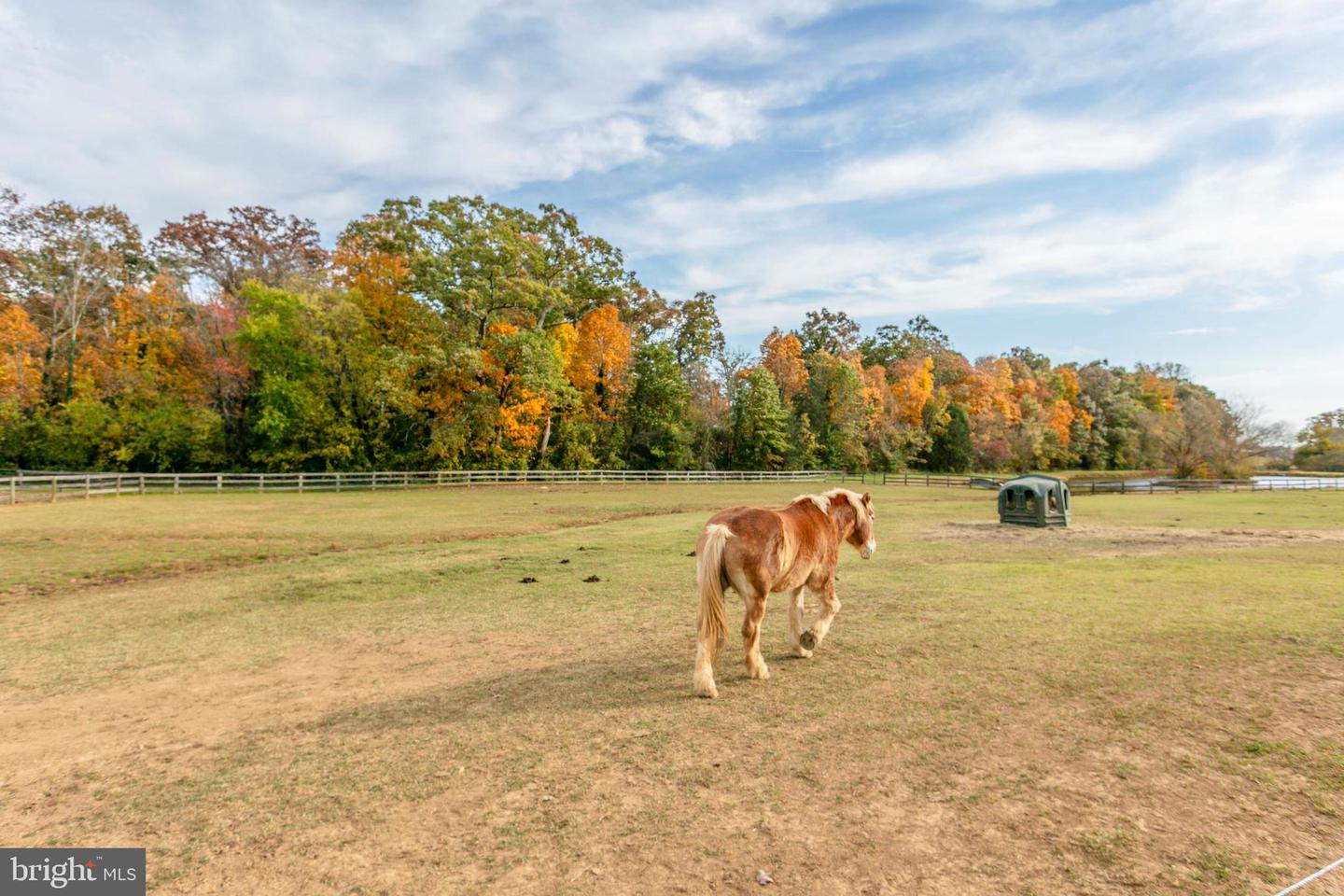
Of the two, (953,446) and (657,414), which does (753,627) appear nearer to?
(657,414)

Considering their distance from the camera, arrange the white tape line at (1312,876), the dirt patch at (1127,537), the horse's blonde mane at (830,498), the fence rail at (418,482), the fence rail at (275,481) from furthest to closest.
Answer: the fence rail at (418,482) < the fence rail at (275,481) < the dirt patch at (1127,537) < the horse's blonde mane at (830,498) < the white tape line at (1312,876)

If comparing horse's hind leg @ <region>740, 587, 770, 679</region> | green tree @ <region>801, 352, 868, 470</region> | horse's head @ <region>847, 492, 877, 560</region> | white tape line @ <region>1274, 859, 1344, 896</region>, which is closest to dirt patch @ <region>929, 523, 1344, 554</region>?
horse's head @ <region>847, 492, 877, 560</region>

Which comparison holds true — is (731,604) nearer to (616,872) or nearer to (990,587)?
(990,587)

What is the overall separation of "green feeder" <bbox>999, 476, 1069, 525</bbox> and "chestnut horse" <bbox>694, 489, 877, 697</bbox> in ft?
48.0

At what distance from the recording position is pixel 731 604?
827 centimetres

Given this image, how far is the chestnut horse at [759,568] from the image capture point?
5.00 metres

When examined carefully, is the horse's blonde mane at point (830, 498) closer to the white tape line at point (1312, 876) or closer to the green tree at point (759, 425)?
the white tape line at point (1312, 876)

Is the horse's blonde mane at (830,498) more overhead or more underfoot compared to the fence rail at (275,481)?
more overhead

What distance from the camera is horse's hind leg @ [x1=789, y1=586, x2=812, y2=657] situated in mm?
5941

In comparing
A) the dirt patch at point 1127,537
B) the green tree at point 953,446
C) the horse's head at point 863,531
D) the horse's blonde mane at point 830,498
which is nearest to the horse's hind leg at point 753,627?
the horse's blonde mane at point 830,498

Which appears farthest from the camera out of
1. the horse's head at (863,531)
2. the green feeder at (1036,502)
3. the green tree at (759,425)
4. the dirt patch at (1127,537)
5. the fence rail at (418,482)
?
the green tree at (759,425)

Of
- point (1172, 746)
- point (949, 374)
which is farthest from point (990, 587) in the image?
point (949, 374)

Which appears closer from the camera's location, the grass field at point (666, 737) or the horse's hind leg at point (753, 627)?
the grass field at point (666, 737)

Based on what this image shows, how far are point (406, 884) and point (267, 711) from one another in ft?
9.31
